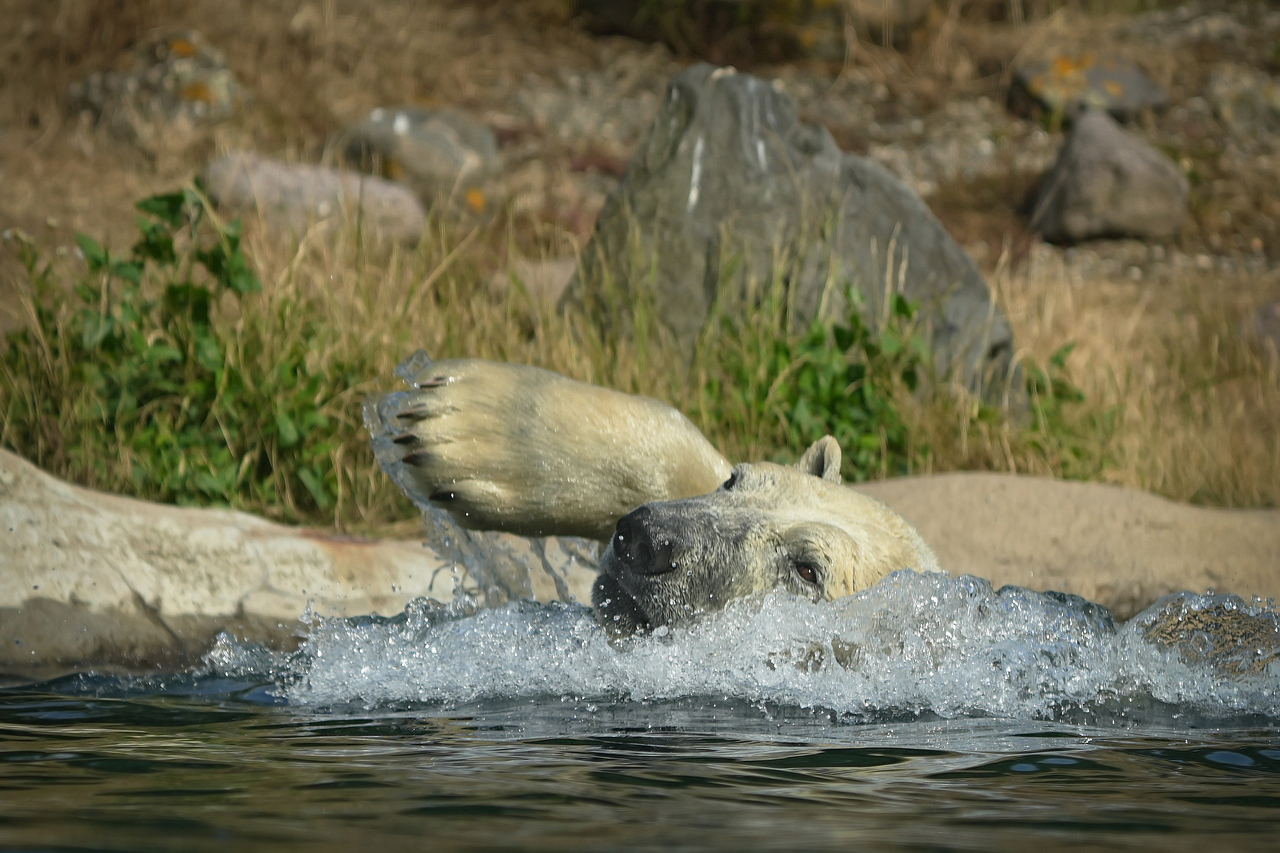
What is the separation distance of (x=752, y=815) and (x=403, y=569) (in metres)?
2.75

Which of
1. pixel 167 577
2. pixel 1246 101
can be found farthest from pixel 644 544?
pixel 1246 101

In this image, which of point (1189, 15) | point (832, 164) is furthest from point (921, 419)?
point (1189, 15)

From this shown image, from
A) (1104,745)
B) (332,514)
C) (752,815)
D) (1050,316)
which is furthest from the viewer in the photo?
(1050,316)

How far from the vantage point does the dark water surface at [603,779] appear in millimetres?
1792

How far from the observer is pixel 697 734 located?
2.66 metres

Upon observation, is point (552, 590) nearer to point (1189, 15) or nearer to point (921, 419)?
point (921, 419)

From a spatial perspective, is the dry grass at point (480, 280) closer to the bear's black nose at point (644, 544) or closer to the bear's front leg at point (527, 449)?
the bear's front leg at point (527, 449)

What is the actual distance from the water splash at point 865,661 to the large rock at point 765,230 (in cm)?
348

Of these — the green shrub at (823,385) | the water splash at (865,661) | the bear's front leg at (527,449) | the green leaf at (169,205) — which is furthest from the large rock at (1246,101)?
the bear's front leg at (527,449)

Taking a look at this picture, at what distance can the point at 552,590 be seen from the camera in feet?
15.5

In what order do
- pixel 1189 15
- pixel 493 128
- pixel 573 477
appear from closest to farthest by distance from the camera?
pixel 573 477 → pixel 493 128 → pixel 1189 15

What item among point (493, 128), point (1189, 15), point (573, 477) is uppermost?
point (1189, 15)

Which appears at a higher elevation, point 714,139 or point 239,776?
point 714,139

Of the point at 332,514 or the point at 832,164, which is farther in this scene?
the point at 832,164
